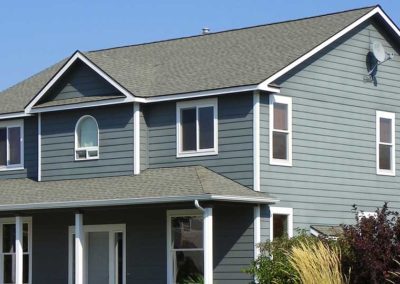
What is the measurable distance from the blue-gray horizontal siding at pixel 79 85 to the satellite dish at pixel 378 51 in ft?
25.7

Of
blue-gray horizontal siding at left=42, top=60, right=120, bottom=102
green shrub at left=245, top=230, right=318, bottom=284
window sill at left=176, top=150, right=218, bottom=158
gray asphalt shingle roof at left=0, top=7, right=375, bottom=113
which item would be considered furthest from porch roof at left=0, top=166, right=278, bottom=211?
blue-gray horizontal siding at left=42, top=60, right=120, bottom=102

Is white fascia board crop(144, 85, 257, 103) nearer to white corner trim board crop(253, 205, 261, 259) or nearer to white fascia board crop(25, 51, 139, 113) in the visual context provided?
white fascia board crop(25, 51, 139, 113)

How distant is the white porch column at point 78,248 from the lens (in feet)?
89.6

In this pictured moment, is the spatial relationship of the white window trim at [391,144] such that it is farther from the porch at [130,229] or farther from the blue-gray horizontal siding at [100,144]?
the blue-gray horizontal siding at [100,144]

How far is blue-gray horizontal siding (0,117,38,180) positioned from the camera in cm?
3142

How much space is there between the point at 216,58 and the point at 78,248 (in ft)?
22.8

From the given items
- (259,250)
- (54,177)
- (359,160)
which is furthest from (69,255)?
(359,160)

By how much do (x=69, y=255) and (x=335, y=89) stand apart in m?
9.39

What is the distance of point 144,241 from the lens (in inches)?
1102

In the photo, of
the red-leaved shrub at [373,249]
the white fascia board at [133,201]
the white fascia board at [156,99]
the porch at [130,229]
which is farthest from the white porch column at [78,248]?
the red-leaved shrub at [373,249]

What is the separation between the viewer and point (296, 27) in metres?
30.0

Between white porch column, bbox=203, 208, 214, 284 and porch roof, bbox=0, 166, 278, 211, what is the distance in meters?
0.59

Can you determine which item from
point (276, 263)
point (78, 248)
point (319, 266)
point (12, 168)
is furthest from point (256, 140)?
point (12, 168)

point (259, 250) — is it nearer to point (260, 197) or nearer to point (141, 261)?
point (260, 197)
